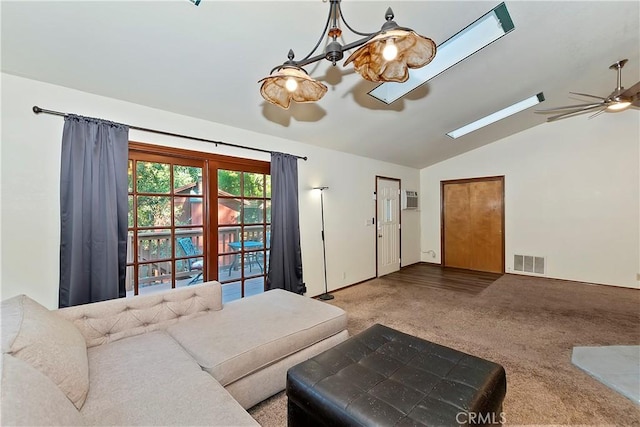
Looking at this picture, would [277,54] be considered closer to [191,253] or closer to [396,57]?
[396,57]

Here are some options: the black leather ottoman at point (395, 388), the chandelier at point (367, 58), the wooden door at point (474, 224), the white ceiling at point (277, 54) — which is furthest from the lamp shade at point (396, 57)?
the wooden door at point (474, 224)

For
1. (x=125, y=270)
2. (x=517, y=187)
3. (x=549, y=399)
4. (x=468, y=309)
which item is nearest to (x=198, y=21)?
(x=125, y=270)

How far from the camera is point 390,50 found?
4.08ft

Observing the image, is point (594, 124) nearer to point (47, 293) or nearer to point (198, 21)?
point (198, 21)

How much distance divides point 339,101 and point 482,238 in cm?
469

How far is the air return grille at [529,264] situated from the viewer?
5148 millimetres

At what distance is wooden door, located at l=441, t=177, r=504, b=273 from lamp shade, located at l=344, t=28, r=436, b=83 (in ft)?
17.2

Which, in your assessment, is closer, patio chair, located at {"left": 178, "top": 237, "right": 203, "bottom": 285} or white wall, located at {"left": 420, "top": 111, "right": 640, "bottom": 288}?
patio chair, located at {"left": 178, "top": 237, "right": 203, "bottom": 285}

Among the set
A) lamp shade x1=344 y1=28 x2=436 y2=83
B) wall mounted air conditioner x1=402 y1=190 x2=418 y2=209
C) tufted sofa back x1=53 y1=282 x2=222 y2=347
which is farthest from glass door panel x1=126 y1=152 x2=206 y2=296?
wall mounted air conditioner x1=402 y1=190 x2=418 y2=209

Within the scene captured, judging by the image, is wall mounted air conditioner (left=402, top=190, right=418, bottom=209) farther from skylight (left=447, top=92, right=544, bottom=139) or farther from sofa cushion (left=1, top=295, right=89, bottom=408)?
sofa cushion (left=1, top=295, right=89, bottom=408)

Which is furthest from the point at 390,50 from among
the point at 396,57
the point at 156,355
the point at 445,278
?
the point at 445,278

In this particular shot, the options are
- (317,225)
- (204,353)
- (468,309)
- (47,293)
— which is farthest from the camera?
(317,225)

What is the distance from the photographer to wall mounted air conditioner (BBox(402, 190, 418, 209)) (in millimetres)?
6129

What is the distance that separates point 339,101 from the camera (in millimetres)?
3031
